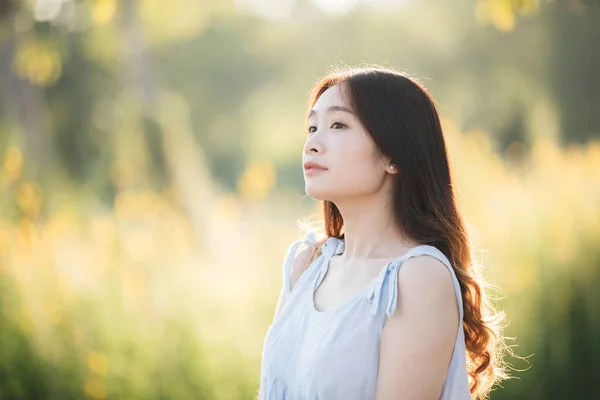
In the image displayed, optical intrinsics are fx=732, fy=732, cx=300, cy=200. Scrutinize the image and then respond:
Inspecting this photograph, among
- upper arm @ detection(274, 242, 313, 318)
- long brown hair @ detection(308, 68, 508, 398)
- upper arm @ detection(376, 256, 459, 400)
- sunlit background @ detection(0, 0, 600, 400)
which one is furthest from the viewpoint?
sunlit background @ detection(0, 0, 600, 400)

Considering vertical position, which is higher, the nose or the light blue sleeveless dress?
the nose

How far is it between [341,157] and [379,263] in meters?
0.26

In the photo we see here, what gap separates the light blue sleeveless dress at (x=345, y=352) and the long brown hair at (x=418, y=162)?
0.35 feet

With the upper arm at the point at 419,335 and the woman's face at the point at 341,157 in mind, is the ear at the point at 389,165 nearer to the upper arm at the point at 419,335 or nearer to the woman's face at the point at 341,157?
the woman's face at the point at 341,157

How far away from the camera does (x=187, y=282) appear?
354 cm

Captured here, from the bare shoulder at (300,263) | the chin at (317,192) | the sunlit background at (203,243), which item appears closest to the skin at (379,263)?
the chin at (317,192)

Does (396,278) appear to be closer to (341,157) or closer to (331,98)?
(341,157)

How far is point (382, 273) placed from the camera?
1.58 m

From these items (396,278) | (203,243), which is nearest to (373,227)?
(396,278)

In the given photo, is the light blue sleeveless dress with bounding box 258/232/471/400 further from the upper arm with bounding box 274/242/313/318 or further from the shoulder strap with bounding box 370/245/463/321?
the upper arm with bounding box 274/242/313/318

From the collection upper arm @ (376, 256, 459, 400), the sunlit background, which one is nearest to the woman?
upper arm @ (376, 256, 459, 400)

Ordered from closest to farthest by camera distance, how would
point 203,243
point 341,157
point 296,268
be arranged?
1. point 341,157
2. point 296,268
3. point 203,243

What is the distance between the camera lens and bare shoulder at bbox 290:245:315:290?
1.94 meters

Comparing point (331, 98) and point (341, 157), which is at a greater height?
point (331, 98)
